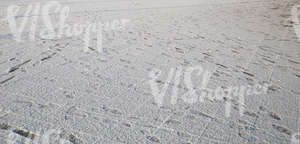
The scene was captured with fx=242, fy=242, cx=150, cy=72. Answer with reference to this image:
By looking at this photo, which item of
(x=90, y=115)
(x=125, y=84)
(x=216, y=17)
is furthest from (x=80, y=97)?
(x=216, y=17)

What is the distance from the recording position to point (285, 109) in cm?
269

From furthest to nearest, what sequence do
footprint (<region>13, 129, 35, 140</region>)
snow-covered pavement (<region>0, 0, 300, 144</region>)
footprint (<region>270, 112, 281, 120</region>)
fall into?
footprint (<region>270, 112, 281, 120</region>), snow-covered pavement (<region>0, 0, 300, 144</region>), footprint (<region>13, 129, 35, 140</region>)

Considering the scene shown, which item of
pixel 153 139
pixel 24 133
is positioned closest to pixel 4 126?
pixel 24 133

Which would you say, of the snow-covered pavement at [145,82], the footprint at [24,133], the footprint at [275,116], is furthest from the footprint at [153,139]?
the footprint at [275,116]

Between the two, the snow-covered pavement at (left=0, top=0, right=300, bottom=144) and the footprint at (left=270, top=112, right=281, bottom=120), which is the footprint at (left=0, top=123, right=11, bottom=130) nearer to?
the snow-covered pavement at (left=0, top=0, right=300, bottom=144)

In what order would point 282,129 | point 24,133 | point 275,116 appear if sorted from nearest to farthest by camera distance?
1. point 24,133
2. point 282,129
3. point 275,116

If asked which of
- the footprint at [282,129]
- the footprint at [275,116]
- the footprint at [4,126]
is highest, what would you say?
the footprint at [275,116]

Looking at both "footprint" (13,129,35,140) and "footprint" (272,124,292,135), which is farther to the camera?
"footprint" (272,124,292,135)

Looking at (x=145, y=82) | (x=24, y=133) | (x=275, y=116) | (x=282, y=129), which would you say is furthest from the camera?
(x=145, y=82)

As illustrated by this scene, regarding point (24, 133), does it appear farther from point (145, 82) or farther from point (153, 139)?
point (145, 82)

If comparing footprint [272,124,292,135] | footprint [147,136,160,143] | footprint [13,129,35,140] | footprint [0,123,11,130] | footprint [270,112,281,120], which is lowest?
footprint [13,129,35,140]

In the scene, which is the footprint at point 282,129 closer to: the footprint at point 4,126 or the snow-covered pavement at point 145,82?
the snow-covered pavement at point 145,82

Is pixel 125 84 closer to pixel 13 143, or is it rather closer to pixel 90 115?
pixel 90 115

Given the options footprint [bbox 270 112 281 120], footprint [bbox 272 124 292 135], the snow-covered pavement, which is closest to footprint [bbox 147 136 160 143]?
the snow-covered pavement
